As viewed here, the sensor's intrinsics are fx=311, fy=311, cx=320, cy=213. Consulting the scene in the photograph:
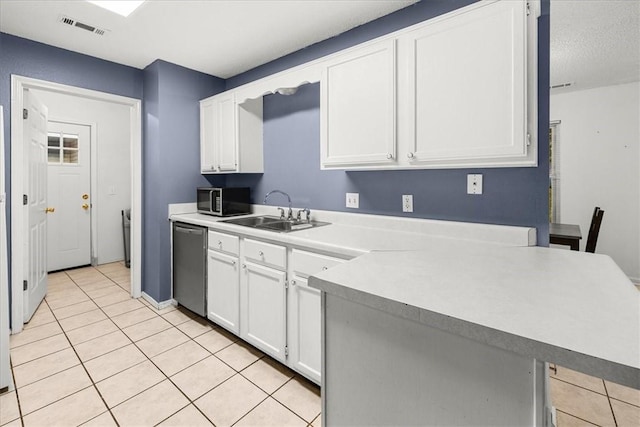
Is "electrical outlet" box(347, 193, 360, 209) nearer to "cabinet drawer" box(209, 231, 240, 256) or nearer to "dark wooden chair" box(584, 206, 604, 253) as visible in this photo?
"cabinet drawer" box(209, 231, 240, 256)

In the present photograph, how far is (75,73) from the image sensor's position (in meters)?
2.90

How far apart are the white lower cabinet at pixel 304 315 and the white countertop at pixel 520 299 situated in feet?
1.79

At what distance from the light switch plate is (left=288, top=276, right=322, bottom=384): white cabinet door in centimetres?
112

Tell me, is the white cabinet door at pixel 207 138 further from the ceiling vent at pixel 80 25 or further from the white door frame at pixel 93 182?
the white door frame at pixel 93 182

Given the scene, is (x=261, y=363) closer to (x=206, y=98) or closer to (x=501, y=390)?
(x=501, y=390)

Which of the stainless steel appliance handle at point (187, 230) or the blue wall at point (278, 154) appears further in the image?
the stainless steel appliance handle at point (187, 230)

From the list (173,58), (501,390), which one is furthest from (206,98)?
(501,390)

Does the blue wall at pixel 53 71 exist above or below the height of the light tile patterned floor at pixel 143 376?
above

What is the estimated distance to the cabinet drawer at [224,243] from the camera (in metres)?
2.35

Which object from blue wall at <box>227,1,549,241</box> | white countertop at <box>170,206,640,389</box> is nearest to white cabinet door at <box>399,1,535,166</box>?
blue wall at <box>227,1,549,241</box>

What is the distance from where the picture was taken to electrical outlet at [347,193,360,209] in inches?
95.3

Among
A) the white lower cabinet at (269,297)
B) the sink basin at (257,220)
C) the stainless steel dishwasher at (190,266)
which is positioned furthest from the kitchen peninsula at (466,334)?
the stainless steel dishwasher at (190,266)

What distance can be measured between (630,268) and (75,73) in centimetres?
660

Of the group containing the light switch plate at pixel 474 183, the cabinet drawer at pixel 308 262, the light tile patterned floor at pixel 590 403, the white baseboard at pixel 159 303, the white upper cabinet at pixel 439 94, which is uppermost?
the white upper cabinet at pixel 439 94
